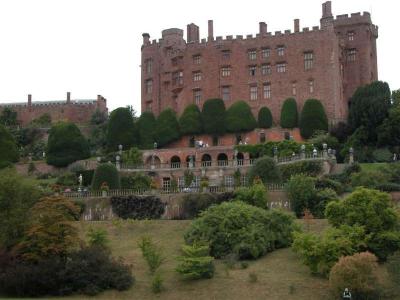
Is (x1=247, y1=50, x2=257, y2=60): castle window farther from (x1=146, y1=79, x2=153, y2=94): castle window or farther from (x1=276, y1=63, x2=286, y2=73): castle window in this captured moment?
(x1=146, y1=79, x2=153, y2=94): castle window

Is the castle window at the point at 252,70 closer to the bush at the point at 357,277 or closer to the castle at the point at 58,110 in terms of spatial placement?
the castle at the point at 58,110

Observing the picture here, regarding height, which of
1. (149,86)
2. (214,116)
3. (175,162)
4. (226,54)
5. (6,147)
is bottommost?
(175,162)

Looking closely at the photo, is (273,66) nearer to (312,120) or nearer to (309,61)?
(309,61)

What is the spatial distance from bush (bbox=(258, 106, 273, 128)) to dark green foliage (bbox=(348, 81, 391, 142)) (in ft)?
25.3

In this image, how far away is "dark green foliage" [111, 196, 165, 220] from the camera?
48812 mm

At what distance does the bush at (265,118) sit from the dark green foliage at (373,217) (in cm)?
3334

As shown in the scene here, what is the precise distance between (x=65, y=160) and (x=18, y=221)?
1234 inches

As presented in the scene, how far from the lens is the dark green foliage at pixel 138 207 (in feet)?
160

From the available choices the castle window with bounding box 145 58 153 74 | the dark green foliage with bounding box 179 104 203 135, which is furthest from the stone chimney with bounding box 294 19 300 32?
the castle window with bounding box 145 58 153 74

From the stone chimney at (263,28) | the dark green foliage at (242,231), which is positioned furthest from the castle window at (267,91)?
the dark green foliage at (242,231)

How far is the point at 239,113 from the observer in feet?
231

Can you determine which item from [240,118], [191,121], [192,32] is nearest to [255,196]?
[240,118]

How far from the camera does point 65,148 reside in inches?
2741

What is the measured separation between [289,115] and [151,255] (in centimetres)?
3520
